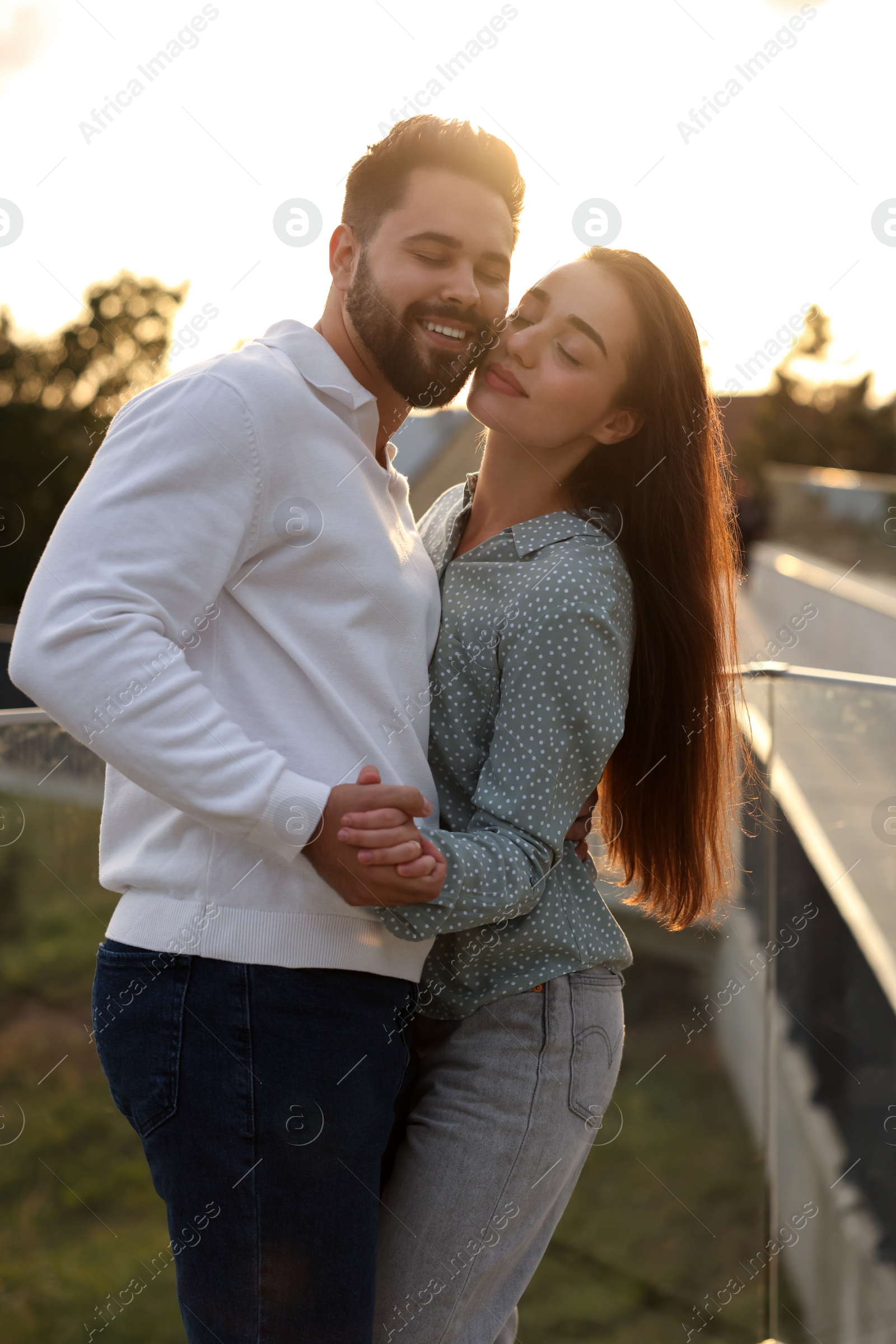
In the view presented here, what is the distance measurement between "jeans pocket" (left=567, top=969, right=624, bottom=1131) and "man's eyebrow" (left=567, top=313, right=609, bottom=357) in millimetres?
1029

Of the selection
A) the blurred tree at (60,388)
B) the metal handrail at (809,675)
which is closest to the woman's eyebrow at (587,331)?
the metal handrail at (809,675)

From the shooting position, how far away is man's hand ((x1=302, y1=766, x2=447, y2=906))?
1418 mm

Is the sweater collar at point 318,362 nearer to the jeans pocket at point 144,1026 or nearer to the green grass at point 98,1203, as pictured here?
the jeans pocket at point 144,1026

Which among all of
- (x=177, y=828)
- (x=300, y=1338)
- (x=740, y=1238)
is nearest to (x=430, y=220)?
(x=177, y=828)

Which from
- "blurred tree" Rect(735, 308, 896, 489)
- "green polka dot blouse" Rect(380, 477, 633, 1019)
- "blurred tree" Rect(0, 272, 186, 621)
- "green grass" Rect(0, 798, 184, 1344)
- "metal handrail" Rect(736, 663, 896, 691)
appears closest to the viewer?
"green polka dot blouse" Rect(380, 477, 633, 1019)

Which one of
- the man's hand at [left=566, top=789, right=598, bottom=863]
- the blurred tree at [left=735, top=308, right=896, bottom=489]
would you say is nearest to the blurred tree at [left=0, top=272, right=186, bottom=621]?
the man's hand at [left=566, top=789, right=598, bottom=863]

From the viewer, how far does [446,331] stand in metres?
1.80

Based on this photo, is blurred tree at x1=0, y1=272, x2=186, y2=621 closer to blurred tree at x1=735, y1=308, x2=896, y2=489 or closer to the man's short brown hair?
the man's short brown hair

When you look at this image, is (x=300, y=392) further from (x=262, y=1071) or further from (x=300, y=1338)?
(x=300, y=1338)

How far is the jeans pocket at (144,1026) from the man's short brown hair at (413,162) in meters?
1.15

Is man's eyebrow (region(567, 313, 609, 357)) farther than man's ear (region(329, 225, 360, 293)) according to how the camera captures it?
Yes

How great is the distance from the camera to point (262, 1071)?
1468 mm

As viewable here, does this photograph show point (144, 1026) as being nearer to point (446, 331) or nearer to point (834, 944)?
point (446, 331)

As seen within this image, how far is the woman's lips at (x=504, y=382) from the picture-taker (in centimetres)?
Answer: 196
